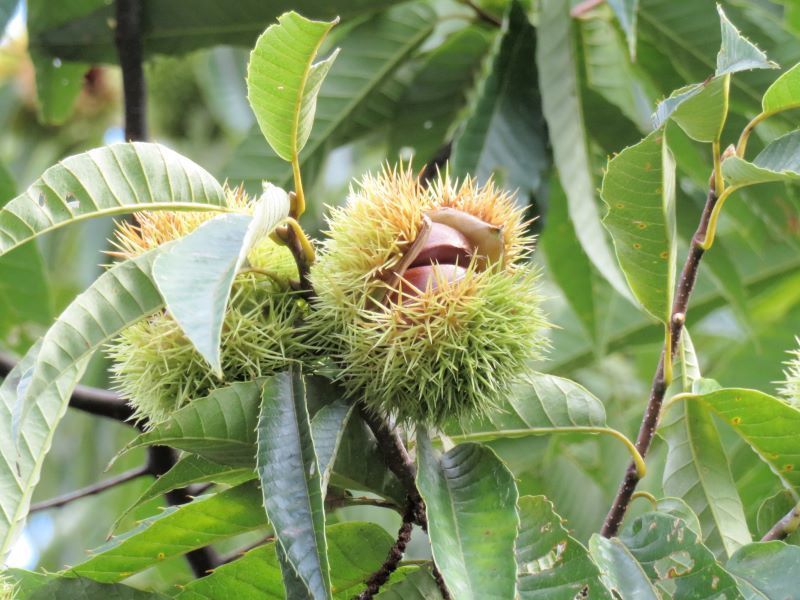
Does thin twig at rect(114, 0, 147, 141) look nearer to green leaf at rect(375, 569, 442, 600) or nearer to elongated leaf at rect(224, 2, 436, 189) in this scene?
elongated leaf at rect(224, 2, 436, 189)

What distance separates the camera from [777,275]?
7.57ft

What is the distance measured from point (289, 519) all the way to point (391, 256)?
266mm

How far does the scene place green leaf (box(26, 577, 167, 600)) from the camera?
0.88m

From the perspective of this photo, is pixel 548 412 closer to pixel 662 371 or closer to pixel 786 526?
A: pixel 662 371

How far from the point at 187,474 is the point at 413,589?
23 cm

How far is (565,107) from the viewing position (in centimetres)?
154

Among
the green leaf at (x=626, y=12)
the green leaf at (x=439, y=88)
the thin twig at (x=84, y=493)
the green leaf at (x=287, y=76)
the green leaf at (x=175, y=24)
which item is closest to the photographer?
the green leaf at (x=287, y=76)

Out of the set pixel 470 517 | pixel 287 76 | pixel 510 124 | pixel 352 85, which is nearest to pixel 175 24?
pixel 352 85

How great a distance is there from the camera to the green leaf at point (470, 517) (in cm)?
75

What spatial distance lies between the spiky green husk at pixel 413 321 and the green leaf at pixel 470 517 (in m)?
0.05

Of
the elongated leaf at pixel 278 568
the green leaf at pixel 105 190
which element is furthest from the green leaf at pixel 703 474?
the green leaf at pixel 105 190

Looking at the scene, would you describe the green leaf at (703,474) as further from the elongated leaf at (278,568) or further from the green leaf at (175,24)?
the green leaf at (175,24)

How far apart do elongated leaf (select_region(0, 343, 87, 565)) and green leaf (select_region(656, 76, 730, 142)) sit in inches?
21.1

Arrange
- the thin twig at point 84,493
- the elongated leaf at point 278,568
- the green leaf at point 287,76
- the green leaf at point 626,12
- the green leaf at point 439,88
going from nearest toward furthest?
the green leaf at point 287,76 < the elongated leaf at point 278,568 < the green leaf at point 626,12 < the thin twig at point 84,493 < the green leaf at point 439,88
